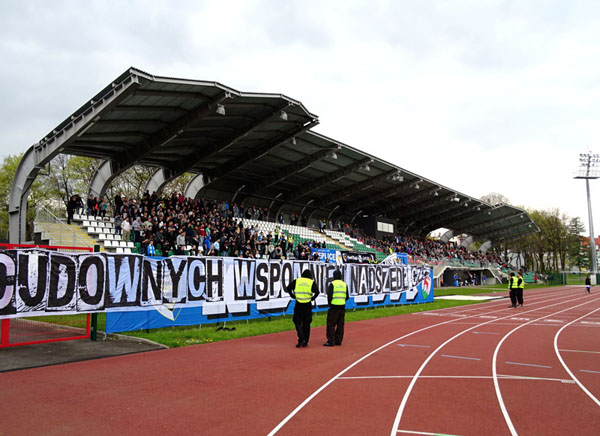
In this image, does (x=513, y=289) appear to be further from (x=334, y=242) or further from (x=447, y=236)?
(x=447, y=236)

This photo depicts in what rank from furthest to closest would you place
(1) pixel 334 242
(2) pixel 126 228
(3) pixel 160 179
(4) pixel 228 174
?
(1) pixel 334 242
(4) pixel 228 174
(3) pixel 160 179
(2) pixel 126 228

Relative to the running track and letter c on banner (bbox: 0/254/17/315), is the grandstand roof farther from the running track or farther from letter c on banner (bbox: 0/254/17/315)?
the running track

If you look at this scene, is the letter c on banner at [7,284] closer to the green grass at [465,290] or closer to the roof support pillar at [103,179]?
the roof support pillar at [103,179]

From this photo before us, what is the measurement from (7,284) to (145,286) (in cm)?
349

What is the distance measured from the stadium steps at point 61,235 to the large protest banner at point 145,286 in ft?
31.6

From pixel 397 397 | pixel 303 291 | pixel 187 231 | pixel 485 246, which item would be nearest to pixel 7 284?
pixel 303 291

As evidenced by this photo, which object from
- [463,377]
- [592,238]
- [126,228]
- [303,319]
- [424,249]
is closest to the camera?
[463,377]

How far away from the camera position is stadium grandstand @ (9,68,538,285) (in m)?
22.3

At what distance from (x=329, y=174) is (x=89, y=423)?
3537cm

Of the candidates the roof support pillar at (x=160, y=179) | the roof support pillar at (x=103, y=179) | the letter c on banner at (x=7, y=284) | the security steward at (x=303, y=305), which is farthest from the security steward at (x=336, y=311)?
the roof support pillar at (x=160, y=179)

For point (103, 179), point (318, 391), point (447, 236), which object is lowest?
point (318, 391)

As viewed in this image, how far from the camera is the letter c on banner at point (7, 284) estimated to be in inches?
381

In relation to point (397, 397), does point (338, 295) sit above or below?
above

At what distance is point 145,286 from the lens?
41.3 ft
